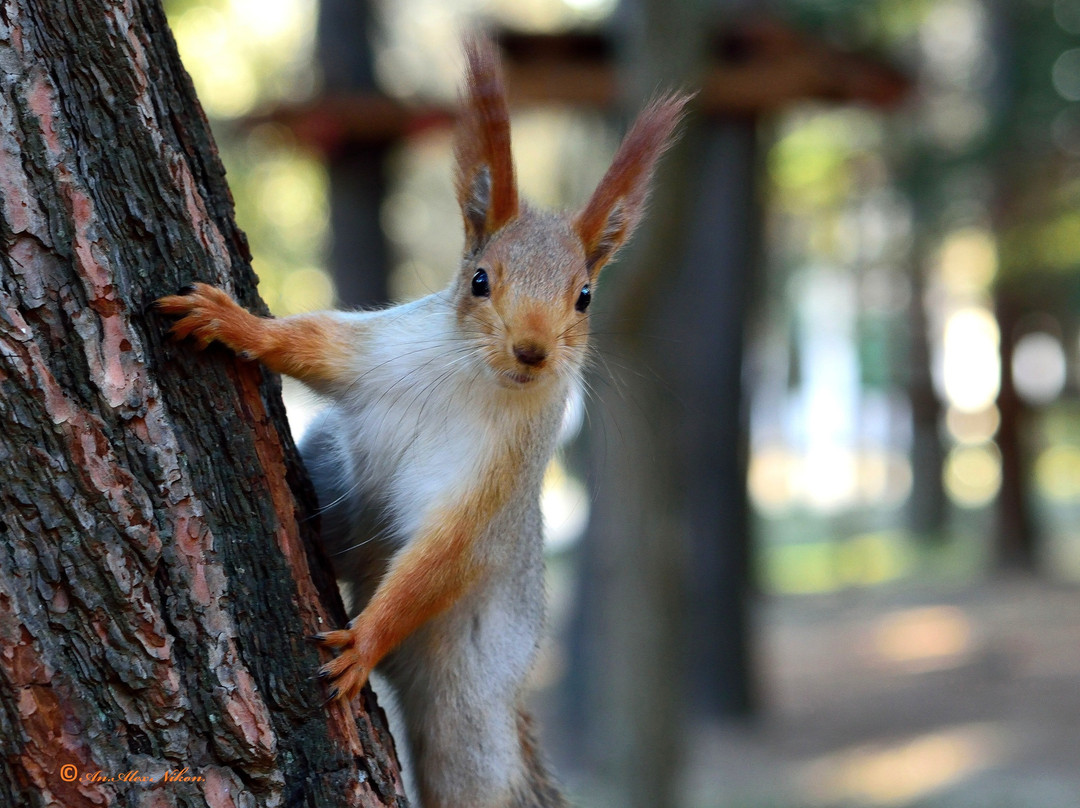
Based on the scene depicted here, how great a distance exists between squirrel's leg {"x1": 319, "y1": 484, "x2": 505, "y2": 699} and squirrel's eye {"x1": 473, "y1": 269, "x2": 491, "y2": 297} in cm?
46

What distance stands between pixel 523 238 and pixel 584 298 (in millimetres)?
215

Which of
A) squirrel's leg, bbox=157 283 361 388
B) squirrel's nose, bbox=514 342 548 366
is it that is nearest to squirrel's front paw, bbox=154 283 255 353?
squirrel's leg, bbox=157 283 361 388

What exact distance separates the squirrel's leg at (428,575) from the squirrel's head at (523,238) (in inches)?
13.1

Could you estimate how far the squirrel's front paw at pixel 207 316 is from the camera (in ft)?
6.84

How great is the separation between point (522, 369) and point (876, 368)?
38.8 metres

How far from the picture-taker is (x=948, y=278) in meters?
25.2

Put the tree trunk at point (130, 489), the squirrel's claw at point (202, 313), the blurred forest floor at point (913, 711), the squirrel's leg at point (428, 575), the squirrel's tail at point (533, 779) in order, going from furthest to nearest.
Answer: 1. the blurred forest floor at point (913, 711)
2. the squirrel's tail at point (533, 779)
3. the squirrel's leg at point (428, 575)
4. the squirrel's claw at point (202, 313)
5. the tree trunk at point (130, 489)

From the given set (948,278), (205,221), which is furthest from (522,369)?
(948,278)

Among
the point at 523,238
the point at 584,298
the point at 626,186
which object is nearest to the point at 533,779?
the point at 584,298

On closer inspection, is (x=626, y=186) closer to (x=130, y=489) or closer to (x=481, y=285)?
(x=481, y=285)

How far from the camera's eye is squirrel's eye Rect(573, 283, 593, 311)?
2.81 m

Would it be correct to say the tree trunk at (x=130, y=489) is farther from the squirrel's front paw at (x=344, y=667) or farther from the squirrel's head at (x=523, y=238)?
the squirrel's head at (x=523, y=238)

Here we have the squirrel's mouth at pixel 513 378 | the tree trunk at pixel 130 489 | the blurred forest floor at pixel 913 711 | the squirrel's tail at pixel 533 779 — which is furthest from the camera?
the blurred forest floor at pixel 913 711

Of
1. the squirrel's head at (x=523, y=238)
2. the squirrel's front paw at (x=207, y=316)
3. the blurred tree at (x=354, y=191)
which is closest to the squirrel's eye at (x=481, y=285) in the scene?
the squirrel's head at (x=523, y=238)
